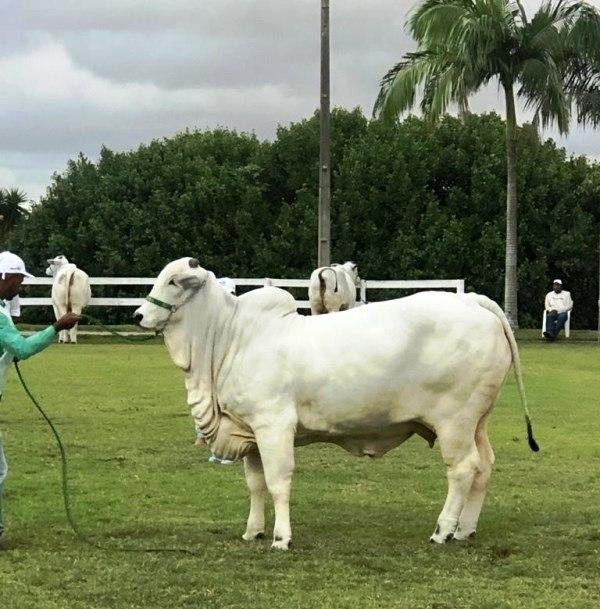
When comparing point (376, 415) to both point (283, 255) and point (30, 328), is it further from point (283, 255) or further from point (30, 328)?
point (283, 255)

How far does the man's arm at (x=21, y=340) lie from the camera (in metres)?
7.04

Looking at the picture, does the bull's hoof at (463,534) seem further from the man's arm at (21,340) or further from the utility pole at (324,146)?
the utility pole at (324,146)

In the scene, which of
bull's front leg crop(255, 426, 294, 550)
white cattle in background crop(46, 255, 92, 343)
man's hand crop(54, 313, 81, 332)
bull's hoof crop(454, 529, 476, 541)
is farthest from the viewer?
white cattle in background crop(46, 255, 92, 343)

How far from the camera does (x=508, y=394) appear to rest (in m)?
16.9

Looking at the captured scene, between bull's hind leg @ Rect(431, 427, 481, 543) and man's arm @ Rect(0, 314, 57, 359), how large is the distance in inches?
101

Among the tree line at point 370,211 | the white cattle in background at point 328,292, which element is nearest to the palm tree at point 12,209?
the tree line at point 370,211

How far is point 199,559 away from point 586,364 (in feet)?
54.1

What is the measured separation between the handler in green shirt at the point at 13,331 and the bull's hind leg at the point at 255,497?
160 cm

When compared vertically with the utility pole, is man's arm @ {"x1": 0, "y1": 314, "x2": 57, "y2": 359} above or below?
below

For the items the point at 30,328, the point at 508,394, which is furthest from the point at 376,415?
the point at 30,328

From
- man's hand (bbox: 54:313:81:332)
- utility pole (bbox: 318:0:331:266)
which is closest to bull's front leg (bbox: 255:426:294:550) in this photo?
man's hand (bbox: 54:313:81:332)

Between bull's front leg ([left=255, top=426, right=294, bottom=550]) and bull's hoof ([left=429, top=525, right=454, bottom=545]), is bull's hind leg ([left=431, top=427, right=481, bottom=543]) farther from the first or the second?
bull's front leg ([left=255, top=426, right=294, bottom=550])

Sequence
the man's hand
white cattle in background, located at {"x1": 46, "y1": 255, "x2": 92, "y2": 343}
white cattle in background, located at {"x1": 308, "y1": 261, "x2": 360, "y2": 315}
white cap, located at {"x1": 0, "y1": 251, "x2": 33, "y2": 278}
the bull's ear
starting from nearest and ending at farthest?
the man's hand
white cap, located at {"x1": 0, "y1": 251, "x2": 33, "y2": 278}
the bull's ear
white cattle in background, located at {"x1": 308, "y1": 261, "x2": 360, "y2": 315}
white cattle in background, located at {"x1": 46, "y1": 255, "x2": 92, "y2": 343}

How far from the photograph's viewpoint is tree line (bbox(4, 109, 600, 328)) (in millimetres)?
36812
